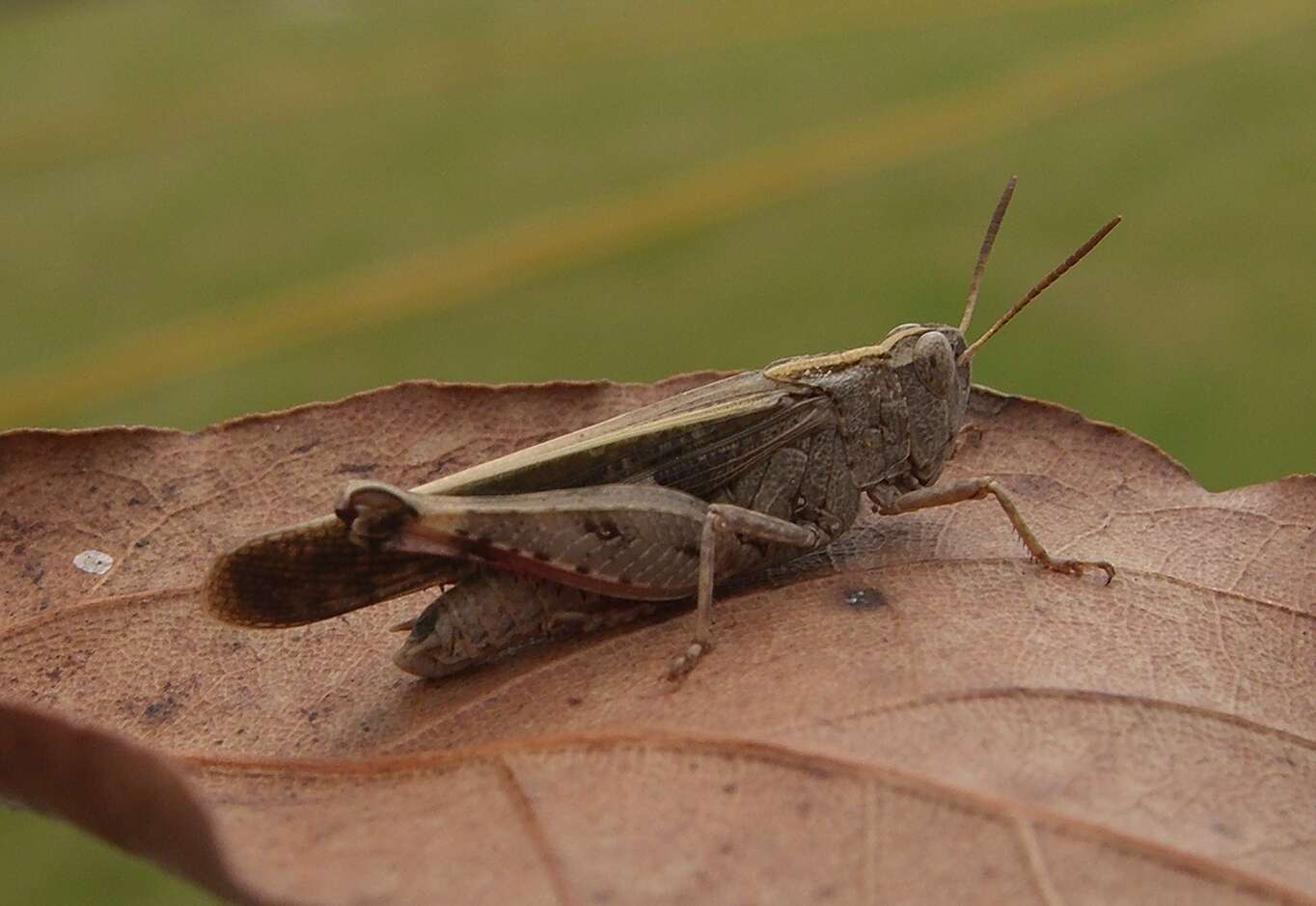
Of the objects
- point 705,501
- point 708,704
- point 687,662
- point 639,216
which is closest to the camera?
point 708,704

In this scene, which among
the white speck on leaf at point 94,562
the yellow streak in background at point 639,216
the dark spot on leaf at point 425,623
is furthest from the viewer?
the yellow streak in background at point 639,216

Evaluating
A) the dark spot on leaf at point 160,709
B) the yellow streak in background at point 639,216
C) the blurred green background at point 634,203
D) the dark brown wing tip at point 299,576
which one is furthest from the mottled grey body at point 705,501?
the yellow streak in background at point 639,216

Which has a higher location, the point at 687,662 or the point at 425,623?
the point at 425,623

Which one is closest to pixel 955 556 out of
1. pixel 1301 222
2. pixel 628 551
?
pixel 628 551

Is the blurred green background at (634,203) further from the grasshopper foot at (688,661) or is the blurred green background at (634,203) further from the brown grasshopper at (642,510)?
the grasshopper foot at (688,661)

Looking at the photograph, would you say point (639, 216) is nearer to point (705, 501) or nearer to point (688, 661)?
point (705, 501)

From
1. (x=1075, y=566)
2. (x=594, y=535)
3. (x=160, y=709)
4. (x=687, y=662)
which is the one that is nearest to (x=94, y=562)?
(x=160, y=709)
